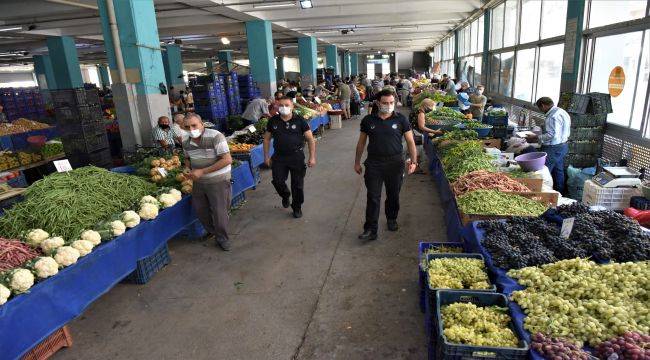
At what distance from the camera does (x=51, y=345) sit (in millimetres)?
3518

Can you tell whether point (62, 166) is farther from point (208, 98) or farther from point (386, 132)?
point (208, 98)

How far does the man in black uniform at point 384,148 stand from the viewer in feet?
16.1

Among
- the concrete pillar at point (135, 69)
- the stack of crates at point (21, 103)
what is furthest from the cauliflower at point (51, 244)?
the stack of crates at point (21, 103)

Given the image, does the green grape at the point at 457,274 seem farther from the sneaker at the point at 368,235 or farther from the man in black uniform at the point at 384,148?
the sneaker at the point at 368,235

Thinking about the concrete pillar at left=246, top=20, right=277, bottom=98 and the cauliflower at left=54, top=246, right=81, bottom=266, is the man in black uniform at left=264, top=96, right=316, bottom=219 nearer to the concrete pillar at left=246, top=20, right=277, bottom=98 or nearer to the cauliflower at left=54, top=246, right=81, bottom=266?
the cauliflower at left=54, top=246, right=81, bottom=266

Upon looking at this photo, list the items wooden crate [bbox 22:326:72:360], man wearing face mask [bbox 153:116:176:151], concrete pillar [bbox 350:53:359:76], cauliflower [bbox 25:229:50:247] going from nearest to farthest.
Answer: wooden crate [bbox 22:326:72:360] < cauliflower [bbox 25:229:50:247] < man wearing face mask [bbox 153:116:176:151] < concrete pillar [bbox 350:53:359:76]

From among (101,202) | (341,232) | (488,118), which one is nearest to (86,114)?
(101,202)

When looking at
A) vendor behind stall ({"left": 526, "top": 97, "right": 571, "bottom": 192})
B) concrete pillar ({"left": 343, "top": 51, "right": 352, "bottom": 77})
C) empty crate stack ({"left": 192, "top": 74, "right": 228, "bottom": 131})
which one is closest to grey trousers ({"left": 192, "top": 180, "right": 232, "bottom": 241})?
vendor behind stall ({"left": 526, "top": 97, "right": 571, "bottom": 192})

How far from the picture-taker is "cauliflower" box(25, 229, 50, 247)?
3.86 metres

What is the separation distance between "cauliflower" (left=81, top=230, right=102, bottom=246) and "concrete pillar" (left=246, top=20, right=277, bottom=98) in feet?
40.7

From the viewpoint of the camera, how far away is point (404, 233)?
5.67 metres

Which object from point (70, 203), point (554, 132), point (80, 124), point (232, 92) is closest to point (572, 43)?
point (554, 132)

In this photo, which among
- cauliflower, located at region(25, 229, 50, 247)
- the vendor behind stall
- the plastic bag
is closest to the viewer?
cauliflower, located at region(25, 229, 50, 247)

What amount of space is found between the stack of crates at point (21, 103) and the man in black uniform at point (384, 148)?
18.6 m
